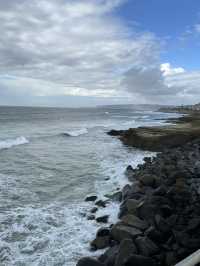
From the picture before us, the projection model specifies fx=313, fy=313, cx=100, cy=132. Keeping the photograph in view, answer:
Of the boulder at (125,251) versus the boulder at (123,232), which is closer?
the boulder at (125,251)

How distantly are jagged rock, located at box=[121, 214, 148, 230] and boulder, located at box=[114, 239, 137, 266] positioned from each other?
1.28 meters

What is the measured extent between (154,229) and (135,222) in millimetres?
892

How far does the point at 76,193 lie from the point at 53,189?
1.25m

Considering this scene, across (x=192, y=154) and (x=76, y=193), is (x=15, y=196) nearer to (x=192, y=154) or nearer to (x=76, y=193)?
(x=76, y=193)

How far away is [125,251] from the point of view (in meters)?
7.51

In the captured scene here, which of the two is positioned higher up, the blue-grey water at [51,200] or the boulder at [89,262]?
the boulder at [89,262]

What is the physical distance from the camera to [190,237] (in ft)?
25.5

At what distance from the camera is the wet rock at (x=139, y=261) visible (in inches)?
279

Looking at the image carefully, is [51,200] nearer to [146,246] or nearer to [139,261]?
[146,246]

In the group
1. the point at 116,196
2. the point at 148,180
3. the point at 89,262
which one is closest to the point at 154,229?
the point at 89,262

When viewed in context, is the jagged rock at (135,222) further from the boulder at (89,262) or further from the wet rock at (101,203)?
the wet rock at (101,203)

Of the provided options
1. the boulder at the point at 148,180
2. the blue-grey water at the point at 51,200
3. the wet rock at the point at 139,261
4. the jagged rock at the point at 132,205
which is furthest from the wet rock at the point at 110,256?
the boulder at the point at 148,180

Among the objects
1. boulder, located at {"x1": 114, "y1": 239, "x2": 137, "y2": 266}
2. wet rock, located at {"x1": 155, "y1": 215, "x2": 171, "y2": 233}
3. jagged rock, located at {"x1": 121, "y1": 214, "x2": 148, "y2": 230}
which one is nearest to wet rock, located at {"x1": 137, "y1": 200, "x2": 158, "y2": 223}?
jagged rock, located at {"x1": 121, "y1": 214, "x2": 148, "y2": 230}

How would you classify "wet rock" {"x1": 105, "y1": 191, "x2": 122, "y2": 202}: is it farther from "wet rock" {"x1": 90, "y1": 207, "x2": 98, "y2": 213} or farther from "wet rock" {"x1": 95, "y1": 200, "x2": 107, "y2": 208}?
"wet rock" {"x1": 90, "y1": 207, "x2": 98, "y2": 213}
